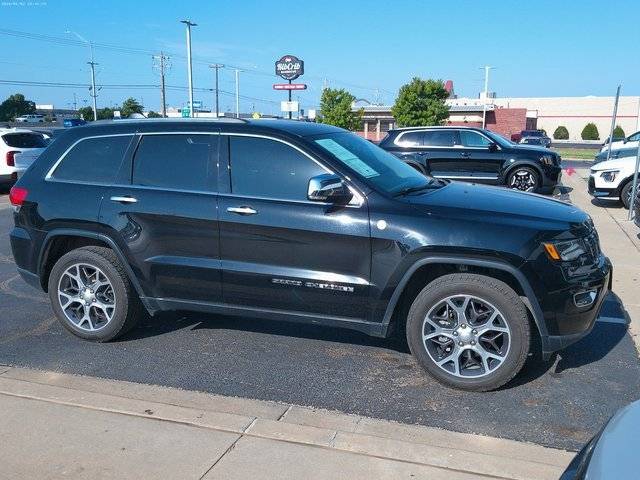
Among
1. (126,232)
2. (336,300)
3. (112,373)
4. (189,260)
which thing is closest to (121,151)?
(126,232)

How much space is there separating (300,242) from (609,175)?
992 centimetres

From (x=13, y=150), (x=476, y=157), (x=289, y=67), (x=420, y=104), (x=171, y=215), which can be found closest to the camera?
(x=171, y=215)

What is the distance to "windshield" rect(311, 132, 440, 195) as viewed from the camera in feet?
15.0

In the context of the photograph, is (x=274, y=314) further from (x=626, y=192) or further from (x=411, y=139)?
(x=411, y=139)

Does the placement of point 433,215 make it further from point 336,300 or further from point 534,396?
point 534,396

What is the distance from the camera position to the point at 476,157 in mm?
13984

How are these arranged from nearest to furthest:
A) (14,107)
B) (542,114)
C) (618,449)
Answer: (618,449) → (542,114) → (14,107)

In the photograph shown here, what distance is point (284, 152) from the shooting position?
462cm

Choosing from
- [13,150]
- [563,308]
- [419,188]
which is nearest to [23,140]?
[13,150]

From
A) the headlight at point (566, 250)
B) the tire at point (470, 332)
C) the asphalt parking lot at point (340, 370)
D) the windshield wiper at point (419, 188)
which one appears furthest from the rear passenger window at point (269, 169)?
the headlight at point (566, 250)

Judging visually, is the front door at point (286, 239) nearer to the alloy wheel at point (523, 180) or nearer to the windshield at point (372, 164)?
the windshield at point (372, 164)

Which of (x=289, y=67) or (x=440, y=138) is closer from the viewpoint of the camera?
(x=440, y=138)

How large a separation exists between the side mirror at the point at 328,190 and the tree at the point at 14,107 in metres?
99.1

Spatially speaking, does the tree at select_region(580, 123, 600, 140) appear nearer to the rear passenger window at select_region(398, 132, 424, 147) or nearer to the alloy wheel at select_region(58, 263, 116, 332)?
the rear passenger window at select_region(398, 132, 424, 147)
